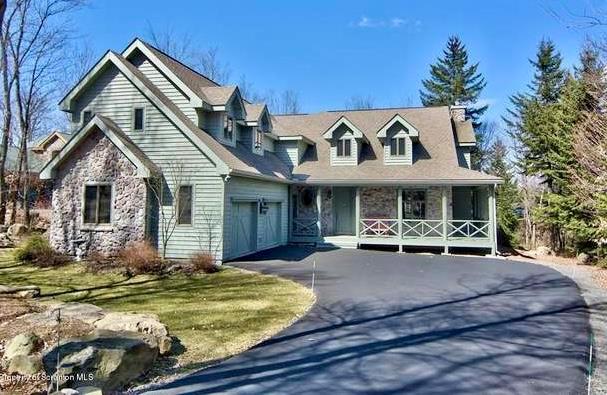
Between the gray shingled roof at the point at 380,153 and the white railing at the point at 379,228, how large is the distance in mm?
2220

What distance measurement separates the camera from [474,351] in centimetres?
605

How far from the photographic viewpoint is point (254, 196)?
56.4 feet

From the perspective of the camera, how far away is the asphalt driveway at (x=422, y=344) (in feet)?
16.1

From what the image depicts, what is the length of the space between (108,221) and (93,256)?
1.55m

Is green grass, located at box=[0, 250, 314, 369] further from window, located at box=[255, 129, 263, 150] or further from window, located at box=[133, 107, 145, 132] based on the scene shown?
window, located at box=[255, 129, 263, 150]

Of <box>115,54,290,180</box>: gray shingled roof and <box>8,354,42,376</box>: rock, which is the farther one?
<box>115,54,290,180</box>: gray shingled roof

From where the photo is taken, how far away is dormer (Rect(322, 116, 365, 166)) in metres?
21.9

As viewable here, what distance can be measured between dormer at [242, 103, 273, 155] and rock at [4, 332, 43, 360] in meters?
14.7

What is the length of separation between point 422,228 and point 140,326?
16051 mm

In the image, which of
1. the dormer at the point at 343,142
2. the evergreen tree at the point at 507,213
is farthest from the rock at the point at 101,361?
the evergreen tree at the point at 507,213

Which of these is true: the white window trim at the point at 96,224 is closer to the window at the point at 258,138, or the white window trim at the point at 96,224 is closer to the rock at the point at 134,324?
the window at the point at 258,138

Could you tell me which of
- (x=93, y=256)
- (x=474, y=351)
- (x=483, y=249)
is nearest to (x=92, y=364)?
(x=474, y=351)

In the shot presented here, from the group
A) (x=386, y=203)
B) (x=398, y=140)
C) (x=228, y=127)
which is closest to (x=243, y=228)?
(x=228, y=127)

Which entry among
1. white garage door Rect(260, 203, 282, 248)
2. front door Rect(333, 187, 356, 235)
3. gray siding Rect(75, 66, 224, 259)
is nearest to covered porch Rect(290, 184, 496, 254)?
front door Rect(333, 187, 356, 235)
